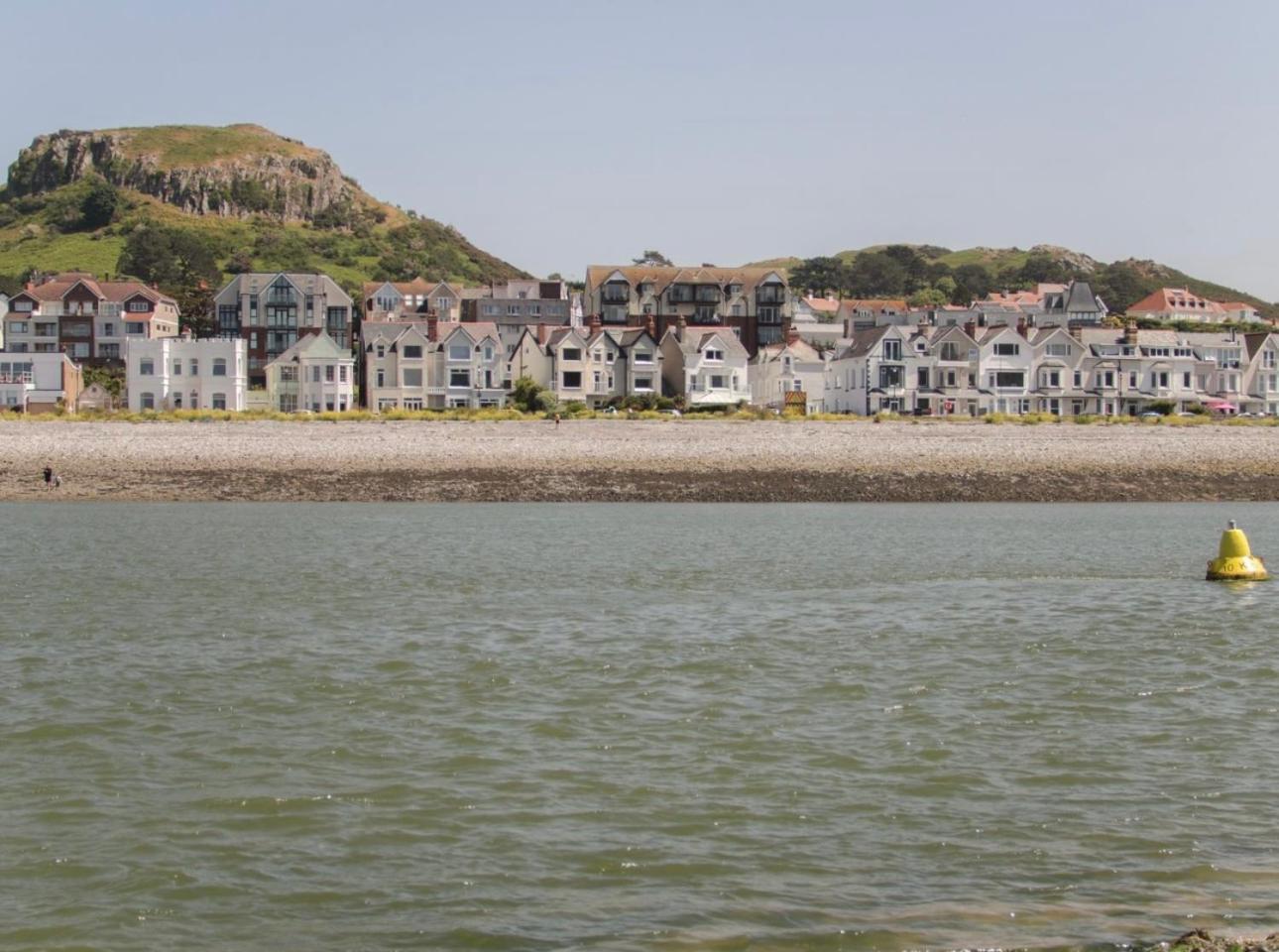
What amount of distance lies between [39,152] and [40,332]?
99.1m

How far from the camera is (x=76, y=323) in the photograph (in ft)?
328

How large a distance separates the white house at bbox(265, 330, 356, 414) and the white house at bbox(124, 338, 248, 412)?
3522 millimetres

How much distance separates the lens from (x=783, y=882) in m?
8.80

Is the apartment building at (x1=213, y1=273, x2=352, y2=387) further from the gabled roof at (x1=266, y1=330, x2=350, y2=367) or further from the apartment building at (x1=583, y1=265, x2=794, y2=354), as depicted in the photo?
the apartment building at (x1=583, y1=265, x2=794, y2=354)

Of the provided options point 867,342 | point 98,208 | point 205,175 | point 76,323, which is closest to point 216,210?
point 205,175

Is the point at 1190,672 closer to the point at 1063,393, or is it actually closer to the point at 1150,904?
the point at 1150,904

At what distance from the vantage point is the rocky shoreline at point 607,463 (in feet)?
147

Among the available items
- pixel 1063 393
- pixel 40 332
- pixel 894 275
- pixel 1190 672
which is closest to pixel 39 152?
pixel 40 332

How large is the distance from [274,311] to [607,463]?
180 feet

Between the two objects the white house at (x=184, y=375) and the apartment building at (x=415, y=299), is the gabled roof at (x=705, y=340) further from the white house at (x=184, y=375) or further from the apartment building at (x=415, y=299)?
the white house at (x=184, y=375)

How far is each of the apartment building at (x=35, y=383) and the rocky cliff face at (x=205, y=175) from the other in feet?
306

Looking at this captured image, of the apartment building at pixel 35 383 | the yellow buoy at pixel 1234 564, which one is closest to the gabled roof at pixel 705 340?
the apartment building at pixel 35 383

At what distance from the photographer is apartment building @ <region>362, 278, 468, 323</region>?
101 m

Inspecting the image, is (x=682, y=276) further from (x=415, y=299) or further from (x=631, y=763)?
(x=631, y=763)
